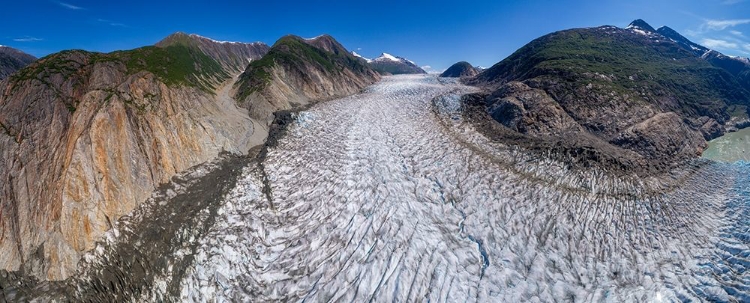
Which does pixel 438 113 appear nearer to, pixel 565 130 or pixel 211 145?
pixel 565 130

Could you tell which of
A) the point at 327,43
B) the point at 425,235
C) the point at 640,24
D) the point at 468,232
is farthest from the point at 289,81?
the point at 640,24

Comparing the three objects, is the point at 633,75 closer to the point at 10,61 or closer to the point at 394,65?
the point at 394,65

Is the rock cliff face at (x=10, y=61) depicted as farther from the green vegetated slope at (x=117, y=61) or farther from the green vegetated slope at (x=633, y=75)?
the green vegetated slope at (x=633, y=75)

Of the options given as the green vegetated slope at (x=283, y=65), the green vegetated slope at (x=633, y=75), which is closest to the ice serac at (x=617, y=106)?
the green vegetated slope at (x=633, y=75)

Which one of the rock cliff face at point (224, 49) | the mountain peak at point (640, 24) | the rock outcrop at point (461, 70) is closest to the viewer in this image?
the rock cliff face at point (224, 49)

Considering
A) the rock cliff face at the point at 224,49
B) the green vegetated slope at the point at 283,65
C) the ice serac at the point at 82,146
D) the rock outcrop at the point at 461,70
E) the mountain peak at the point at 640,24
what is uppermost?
the mountain peak at the point at 640,24

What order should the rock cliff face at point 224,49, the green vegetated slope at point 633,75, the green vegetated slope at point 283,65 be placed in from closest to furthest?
the green vegetated slope at point 633,75 < the green vegetated slope at point 283,65 < the rock cliff face at point 224,49

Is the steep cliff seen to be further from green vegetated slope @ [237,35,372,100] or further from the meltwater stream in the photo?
the meltwater stream

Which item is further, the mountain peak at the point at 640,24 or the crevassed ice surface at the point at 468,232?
the mountain peak at the point at 640,24
